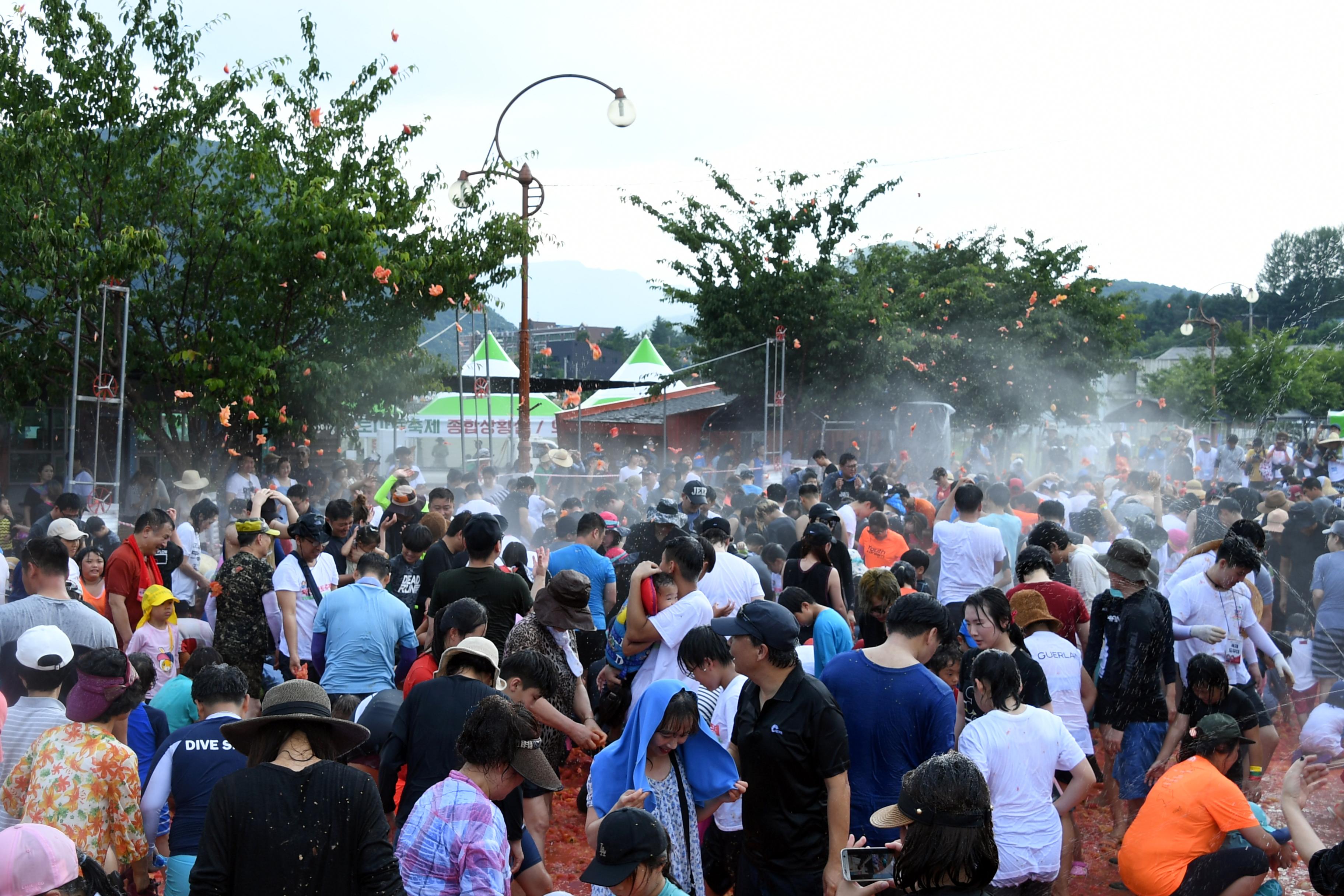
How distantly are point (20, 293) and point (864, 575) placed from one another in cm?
1319

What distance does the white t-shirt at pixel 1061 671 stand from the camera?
5.59m

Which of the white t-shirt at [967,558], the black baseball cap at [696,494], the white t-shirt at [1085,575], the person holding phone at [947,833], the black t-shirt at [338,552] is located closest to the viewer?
the person holding phone at [947,833]

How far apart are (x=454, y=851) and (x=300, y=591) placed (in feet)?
13.0

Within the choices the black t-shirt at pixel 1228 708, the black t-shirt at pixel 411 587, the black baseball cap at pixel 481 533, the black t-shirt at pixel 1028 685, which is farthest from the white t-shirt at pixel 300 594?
the black t-shirt at pixel 1228 708

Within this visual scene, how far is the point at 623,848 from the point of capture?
2.92 metres

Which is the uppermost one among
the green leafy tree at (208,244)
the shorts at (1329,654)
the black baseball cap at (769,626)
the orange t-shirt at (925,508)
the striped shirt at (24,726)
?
the green leafy tree at (208,244)

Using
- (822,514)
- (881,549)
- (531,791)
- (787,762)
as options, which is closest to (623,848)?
(787,762)

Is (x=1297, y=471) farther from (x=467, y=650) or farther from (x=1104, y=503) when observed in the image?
(x=467, y=650)

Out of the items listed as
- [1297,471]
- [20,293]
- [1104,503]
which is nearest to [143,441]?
[20,293]

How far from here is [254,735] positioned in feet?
10.1

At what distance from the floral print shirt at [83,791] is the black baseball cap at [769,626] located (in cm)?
243

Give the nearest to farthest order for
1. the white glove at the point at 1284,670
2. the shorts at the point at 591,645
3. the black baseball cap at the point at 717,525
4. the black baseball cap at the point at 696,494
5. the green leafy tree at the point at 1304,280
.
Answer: the white glove at the point at 1284,670
the black baseball cap at the point at 717,525
the shorts at the point at 591,645
the black baseball cap at the point at 696,494
the green leafy tree at the point at 1304,280

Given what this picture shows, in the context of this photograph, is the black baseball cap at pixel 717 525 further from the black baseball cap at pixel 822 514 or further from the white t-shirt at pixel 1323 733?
the white t-shirt at pixel 1323 733

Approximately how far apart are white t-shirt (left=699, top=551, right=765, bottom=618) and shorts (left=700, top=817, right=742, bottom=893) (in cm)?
191
